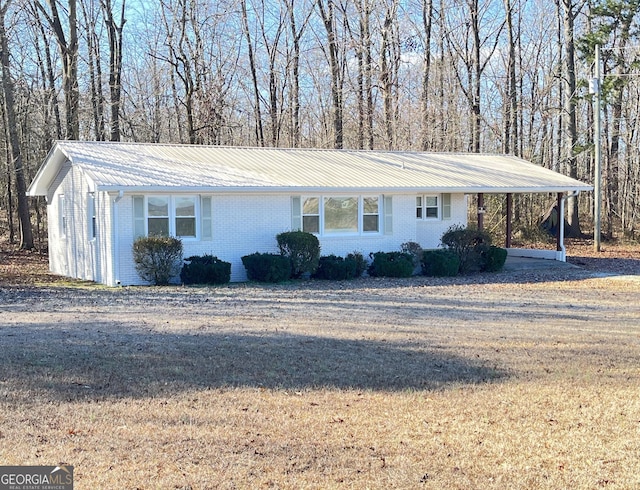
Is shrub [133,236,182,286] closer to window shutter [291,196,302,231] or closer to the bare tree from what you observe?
window shutter [291,196,302,231]

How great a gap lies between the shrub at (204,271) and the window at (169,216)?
892 millimetres

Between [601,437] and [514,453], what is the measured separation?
0.96 meters

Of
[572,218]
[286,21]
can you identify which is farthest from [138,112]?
[572,218]

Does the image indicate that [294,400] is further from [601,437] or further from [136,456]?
[601,437]

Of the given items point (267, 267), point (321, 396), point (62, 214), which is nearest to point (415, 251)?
point (267, 267)

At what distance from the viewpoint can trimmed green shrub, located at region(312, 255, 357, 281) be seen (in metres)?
19.1

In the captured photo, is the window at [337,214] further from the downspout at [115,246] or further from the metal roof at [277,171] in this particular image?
the downspout at [115,246]

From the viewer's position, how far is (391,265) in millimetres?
19812

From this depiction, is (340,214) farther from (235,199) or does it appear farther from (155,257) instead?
(155,257)

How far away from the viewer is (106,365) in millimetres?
8258

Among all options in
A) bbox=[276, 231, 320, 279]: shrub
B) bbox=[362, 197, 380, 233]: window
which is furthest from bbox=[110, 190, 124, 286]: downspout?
bbox=[362, 197, 380, 233]: window

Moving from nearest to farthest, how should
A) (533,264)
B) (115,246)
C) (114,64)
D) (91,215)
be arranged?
(115,246), (91,215), (533,264), (114,64)

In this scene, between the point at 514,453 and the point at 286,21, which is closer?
the point at 514,453

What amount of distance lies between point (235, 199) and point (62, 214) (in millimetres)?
6071
